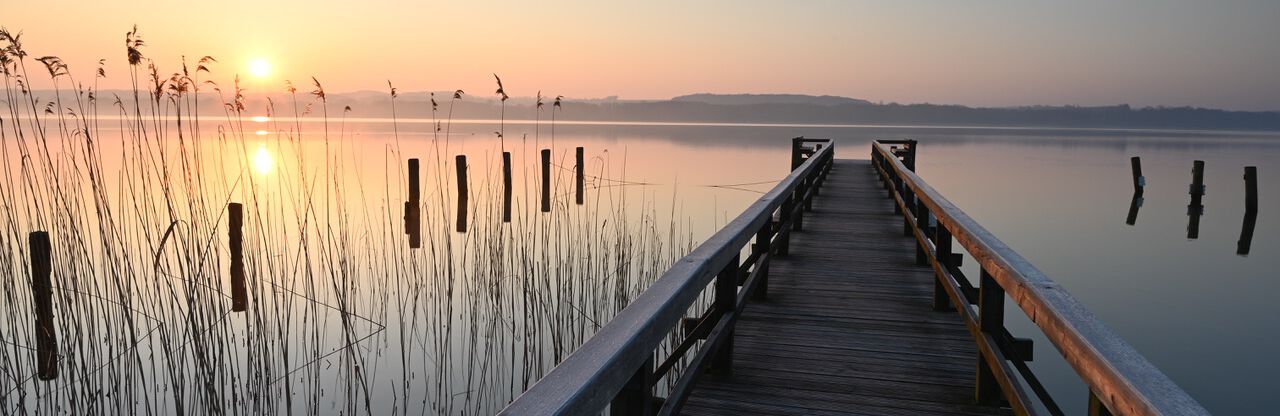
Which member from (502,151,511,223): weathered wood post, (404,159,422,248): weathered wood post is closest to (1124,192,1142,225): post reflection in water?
(502,151,511,223): weathered wood post

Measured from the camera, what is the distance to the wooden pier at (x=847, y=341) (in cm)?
172

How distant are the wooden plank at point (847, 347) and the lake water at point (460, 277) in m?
1.93

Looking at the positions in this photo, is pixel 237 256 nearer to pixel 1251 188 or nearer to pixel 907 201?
pixel 907 201

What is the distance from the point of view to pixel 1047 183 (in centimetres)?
3291

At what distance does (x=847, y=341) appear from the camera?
14.5 feet

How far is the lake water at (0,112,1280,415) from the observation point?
5656 millimetres

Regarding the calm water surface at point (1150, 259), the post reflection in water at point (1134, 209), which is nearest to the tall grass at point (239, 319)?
the calm water surface at point (1150, 259)

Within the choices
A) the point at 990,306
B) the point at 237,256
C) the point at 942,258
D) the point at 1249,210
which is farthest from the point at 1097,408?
the point at 1249,210

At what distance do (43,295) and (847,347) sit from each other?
470cm

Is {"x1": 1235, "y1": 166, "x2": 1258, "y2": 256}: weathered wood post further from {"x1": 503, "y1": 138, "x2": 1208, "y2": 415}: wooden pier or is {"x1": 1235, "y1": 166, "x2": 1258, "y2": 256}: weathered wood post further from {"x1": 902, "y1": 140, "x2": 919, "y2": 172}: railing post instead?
{"x1": 503, "y1": 138, "x2": 1208, "y2": 415}: wooden pier

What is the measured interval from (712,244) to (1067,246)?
16.8 metres

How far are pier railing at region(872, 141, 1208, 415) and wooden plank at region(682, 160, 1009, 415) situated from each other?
311 mm

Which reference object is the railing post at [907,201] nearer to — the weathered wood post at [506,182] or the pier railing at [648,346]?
the pier railing at [648,346]

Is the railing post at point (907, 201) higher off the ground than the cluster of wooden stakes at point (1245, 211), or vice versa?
the railing post at point (907, 201)
